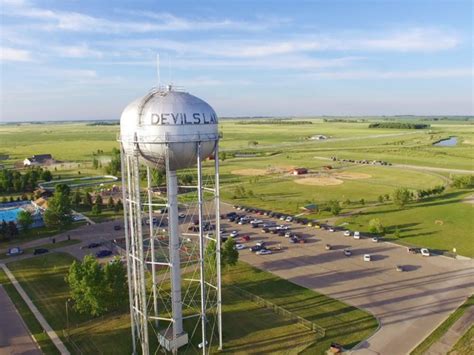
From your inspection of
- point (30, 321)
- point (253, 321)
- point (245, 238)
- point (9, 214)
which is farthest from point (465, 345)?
point (9, 214)

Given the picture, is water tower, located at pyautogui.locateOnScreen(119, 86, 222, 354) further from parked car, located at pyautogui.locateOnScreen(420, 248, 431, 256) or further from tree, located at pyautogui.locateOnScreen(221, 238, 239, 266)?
parked car, located at pyautogui.locateOnScreen(420, 248, 431, 256)

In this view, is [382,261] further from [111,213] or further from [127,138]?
[111,213]

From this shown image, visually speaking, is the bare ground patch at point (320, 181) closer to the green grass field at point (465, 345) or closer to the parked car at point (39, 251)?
the parked car at point (39, 251)

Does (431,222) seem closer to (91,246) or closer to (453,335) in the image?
(453,335)

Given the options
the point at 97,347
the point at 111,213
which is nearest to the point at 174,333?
the point at 97,347

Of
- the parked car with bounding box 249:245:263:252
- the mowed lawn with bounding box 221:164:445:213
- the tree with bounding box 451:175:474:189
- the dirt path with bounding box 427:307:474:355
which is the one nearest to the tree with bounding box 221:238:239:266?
the parked car with bounding box 249:245:263:252
